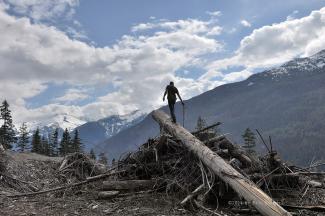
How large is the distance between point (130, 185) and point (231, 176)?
3.57m

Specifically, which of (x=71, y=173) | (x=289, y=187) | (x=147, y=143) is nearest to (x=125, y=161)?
(x=147, y=143)

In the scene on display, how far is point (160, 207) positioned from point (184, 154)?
2630mm

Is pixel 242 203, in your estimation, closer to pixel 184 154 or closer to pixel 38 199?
pixel 184 154

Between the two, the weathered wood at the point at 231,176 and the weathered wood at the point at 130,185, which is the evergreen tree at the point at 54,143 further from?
the weathered wood at the point at 130,185

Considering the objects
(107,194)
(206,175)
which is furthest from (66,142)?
(206,175)

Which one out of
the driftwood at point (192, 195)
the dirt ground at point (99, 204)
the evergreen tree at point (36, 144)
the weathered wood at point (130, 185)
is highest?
the evergreen tree at point (36, 144)

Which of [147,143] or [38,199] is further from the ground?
[147,143]

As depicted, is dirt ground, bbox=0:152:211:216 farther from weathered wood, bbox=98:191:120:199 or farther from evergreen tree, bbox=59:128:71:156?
evergreen tree, bbox=59:128:71:156

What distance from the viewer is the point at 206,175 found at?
1105 centimetres

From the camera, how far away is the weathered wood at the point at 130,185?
12336 mm

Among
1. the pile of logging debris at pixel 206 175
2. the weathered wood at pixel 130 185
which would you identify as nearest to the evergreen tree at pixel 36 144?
the pile of logging debris at pixel 206 175

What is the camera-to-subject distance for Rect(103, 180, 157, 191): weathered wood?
12.3m

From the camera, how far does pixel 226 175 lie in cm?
1010

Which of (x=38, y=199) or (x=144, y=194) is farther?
(x=38, y=199)
